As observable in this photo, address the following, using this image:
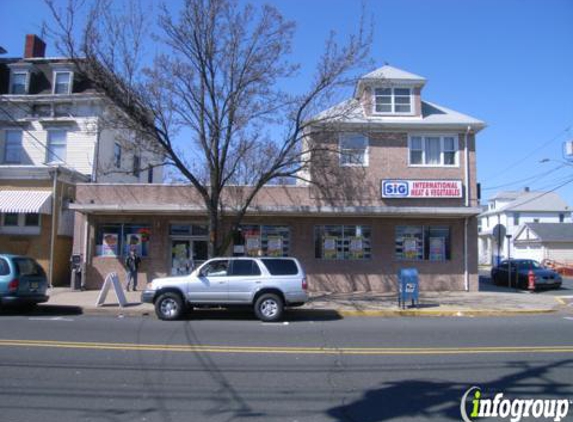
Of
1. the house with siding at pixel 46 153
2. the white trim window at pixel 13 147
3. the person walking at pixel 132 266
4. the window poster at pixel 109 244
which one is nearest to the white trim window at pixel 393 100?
the house with siding at pixel 46 153

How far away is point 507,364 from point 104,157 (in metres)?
23.9

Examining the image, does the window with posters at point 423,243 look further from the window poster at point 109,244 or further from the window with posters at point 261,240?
the window poster at point 109,244

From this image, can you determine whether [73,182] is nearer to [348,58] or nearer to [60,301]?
[60,301]

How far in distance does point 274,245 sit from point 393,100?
8.46 meters

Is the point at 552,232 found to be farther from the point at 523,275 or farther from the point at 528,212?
the point at 523,275

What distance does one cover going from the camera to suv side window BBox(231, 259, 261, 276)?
13.0 m

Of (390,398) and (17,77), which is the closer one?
(390,398)

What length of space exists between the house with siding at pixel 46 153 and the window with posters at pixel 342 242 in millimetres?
9503

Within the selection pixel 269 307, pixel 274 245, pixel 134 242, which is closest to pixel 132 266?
pixel 134 242

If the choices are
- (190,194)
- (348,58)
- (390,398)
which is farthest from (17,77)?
(390,398)

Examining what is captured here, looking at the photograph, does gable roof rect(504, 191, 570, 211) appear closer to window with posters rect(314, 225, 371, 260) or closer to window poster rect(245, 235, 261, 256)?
window with posters rect(314, 225, 371, 260)

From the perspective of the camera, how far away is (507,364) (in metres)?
7.63

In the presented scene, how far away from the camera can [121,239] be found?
2033 centimetres

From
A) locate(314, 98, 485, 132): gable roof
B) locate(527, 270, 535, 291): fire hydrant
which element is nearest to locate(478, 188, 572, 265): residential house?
locate(527, 270, 535, 291): fire hydrant
